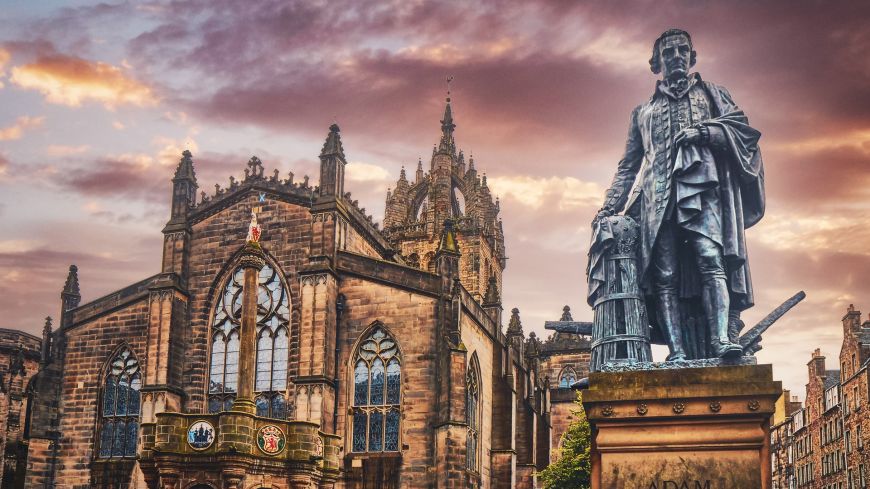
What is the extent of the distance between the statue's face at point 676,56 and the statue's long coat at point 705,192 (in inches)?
6.6

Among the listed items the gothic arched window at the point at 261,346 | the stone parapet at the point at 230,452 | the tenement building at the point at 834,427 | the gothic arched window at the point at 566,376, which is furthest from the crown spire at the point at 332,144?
the tenement building at the point at 834,427

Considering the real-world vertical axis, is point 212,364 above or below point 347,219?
below

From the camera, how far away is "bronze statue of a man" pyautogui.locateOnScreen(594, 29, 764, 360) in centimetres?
739

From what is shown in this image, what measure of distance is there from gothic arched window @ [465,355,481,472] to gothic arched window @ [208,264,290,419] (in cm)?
678

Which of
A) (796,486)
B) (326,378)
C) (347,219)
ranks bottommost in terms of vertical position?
(796,486)

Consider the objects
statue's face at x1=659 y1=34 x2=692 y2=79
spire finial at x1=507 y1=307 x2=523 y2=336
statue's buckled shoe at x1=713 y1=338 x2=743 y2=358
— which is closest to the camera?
statue's buckled shoe at x1=713 y1=338 x2=743 y2=358

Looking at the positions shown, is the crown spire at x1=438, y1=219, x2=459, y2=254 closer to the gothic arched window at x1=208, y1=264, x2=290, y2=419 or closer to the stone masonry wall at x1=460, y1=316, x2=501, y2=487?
the stone masonry wall at x1=460, y1=316, x2=501, y2=487

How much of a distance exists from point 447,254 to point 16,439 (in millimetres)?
29806

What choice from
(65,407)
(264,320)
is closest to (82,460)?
(65,407)

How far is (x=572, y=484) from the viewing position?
3978 cm

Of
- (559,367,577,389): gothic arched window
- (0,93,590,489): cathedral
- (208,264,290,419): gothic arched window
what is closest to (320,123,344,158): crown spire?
(0,93,590,489): cathedral

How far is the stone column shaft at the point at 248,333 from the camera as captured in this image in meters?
28.0

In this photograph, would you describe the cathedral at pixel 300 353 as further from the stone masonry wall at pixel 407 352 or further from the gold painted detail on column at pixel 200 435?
the gold painted detail on column at pixel 200 435

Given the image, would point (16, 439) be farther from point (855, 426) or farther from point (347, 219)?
point (855, 426)
